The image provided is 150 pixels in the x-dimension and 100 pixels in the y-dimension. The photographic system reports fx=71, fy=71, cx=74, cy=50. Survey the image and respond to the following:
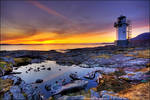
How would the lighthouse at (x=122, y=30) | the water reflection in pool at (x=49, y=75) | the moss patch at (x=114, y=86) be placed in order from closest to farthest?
the moss patch at (x=114, y=86)
the water reflection in pool at (x=49, y=75)
the lighthouse at (x=122, y=30)

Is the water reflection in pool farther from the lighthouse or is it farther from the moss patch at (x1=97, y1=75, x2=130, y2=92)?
the lighthouse

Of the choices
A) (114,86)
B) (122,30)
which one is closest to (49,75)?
(114,86)

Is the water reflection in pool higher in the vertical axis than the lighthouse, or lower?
lower

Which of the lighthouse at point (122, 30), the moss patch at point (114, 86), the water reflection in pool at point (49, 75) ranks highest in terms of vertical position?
the lighthouse at point (122, 30)

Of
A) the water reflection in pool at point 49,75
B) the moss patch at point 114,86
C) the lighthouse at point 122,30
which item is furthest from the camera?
the lighthouse at point 122,30

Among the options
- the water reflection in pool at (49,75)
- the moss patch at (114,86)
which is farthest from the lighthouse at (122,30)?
the moss patch at (114,86)

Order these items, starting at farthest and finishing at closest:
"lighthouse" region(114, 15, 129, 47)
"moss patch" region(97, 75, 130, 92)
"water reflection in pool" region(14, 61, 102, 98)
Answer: "lighthouse" region(114, 15, 129, 47) → "water reflection in pool" region(14, 61, 102, 98) → "moss patch" region(97, 75, 130, 92)

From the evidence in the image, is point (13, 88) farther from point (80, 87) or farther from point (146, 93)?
point (146, 93)

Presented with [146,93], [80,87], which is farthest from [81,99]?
[146,93]

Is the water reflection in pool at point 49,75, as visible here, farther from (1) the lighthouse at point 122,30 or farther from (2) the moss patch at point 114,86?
(1) the lighthouse at point 122,30

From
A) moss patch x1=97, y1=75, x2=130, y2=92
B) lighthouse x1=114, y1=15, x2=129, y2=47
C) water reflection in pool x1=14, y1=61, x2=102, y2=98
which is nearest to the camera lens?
moss patch x1=97, y1=75, x2=130, y2=92

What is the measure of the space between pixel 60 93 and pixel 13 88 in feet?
15.9

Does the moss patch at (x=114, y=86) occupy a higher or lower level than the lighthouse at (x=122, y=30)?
lower

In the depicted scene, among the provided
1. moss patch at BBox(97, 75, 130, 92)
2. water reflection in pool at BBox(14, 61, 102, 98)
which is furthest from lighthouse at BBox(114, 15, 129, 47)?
moss patch at BBox(97, 75, 130, 92)
